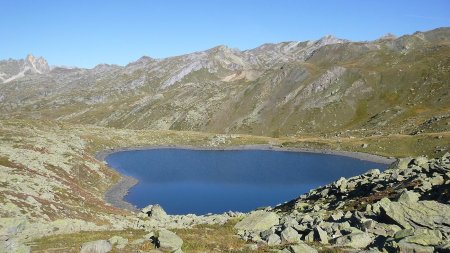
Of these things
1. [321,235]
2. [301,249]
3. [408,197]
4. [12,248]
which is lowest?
[321,235]

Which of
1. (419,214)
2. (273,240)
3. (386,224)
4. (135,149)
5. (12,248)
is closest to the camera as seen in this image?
(12,248)

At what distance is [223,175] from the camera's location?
12019cm

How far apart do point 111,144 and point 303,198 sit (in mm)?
128027

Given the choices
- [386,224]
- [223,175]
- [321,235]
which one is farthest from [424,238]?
[223,175]

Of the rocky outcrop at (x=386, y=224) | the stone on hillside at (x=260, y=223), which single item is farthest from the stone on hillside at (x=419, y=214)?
the stone on hillside at (x=260, y=223)

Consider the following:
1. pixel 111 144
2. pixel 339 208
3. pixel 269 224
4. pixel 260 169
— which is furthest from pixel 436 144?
pixel 111 144

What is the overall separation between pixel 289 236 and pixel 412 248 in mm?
9368

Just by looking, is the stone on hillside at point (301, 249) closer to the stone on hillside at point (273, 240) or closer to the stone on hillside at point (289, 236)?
the stone on hillside at point (273, 240)

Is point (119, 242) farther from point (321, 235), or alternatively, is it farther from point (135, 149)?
point (135, 149)

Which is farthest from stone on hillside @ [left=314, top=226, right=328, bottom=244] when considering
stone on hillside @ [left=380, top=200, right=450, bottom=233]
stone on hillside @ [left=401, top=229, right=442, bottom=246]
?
stone on hillside @ [left=401, top=229, right=442, bottom=246]

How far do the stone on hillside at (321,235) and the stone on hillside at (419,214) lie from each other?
18.1ft

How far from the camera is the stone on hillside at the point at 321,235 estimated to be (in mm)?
28953

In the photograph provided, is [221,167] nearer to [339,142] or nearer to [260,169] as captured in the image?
[260,169]

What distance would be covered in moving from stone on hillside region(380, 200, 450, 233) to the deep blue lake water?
4978 cm
